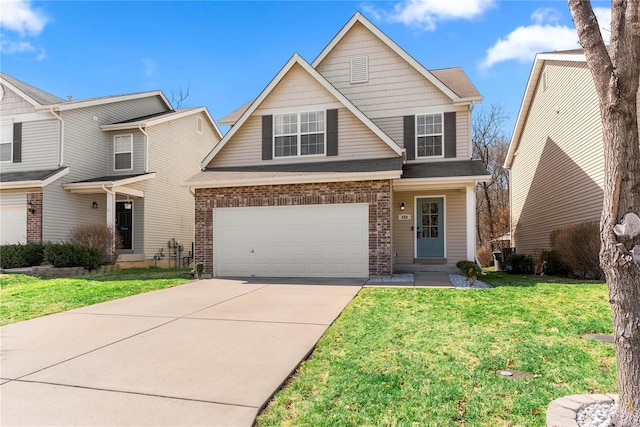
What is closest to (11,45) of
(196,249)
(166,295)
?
(196,249)

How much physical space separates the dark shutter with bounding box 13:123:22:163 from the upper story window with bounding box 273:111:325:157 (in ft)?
35.5

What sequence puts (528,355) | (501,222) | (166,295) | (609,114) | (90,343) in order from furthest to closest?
(501,222) < (166,295) < (90,343) < (528,355) < (609,114)

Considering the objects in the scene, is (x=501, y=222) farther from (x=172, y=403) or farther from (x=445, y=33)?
(x=172, y=403)

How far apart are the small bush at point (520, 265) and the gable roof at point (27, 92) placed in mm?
19273

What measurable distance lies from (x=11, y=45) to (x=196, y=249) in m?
10.4

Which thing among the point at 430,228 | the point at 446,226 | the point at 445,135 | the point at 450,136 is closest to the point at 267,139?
the point at 445,135

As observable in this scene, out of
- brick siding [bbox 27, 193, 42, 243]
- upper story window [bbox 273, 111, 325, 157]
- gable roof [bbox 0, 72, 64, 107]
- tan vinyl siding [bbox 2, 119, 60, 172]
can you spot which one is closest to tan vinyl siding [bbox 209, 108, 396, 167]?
upper story window [bbox 273, 111, 325, 157]

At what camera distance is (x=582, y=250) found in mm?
11492

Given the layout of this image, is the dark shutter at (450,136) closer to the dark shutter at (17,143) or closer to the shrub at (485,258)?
the shrub at (485,258)

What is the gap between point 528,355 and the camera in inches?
175

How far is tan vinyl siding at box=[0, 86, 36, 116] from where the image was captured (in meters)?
16.6

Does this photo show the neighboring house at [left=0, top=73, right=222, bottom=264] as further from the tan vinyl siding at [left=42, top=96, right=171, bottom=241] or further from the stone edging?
the stone edging

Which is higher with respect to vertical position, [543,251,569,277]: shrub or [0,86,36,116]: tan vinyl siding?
[0,86,36,116]: tan vinyl siding

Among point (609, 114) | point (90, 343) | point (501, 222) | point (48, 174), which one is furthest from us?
point (501, 222)
